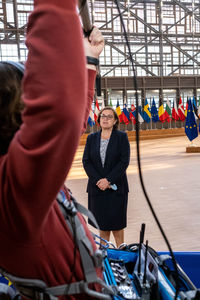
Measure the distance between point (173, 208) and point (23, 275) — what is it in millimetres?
5269

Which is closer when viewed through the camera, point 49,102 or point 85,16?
point 49,102

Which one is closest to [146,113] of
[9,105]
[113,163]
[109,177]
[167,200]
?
[167,200]

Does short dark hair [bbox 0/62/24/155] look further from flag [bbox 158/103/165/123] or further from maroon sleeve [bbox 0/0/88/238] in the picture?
flag [bbox 158/103/165/123]

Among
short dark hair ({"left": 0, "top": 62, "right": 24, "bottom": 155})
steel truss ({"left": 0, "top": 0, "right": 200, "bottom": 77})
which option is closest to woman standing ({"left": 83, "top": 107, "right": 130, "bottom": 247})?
short dark hair ({"left": 0, "top": 62, "right": 24, "bottom": 155})

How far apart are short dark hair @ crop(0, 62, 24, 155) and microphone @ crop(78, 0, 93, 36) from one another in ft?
0.86

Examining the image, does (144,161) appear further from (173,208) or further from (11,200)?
(11,200)

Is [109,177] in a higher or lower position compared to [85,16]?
lower

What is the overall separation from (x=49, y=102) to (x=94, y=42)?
528mm

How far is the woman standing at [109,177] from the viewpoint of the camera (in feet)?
12.3

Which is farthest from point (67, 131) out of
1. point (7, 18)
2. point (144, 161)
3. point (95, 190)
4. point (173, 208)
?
point (7, 18)

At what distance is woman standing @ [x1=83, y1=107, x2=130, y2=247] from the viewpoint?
147 inches

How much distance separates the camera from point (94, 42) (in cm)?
106

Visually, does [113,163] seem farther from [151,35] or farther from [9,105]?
[151,35]

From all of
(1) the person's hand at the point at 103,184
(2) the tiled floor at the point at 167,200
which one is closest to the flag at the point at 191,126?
(2) the tiled floor at the point at 167,200
